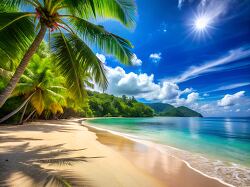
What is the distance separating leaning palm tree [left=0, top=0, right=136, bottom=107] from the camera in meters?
4.11

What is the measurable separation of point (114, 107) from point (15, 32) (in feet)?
290

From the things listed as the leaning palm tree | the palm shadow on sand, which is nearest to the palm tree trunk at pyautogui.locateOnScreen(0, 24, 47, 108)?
the leaning palm tree

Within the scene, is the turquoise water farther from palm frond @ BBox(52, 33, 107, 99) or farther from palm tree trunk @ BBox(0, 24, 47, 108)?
palm tree trunk @ BBox(0, 24, 47, 108)

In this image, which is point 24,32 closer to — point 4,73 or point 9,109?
point 4,73

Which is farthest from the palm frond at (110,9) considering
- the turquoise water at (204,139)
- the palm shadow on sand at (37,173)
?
the turquoise water at (204,139)

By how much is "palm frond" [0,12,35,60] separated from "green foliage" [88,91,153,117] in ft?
194

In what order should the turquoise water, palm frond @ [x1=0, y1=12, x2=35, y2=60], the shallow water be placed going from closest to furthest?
palm frond @ [x1=0, y1=12, x2=35, y2=60] → the shallow water → the turquoise water

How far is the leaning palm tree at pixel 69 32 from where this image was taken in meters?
4.11

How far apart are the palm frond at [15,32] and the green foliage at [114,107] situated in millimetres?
59204

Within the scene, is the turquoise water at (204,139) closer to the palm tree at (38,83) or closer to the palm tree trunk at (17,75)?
the palm tree at (38,83)

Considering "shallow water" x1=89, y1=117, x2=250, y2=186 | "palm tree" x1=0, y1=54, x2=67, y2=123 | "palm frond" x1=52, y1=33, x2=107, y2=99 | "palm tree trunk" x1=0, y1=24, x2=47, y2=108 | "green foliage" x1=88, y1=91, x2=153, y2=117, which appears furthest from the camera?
"green foliage" x1=88, y1=91, x2=153, y2=117

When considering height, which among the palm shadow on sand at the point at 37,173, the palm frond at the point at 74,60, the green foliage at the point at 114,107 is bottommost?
the palm shadow on sand at the point at 37,173

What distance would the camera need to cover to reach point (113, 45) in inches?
217

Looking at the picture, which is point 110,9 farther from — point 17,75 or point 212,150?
point 212,150
